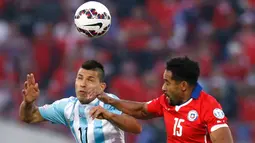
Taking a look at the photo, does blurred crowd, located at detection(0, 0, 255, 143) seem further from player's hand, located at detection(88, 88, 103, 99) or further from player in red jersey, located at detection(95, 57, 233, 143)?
player in red jersey, located at detection(95, 57, 233, 143)

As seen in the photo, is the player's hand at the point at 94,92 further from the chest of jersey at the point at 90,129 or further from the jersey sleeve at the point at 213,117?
the jersey sleeve at the point at 213,117

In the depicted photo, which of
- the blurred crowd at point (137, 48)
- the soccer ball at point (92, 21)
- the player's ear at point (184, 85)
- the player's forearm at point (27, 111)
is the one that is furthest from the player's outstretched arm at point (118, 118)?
the blurred crowd at point (137, 48)

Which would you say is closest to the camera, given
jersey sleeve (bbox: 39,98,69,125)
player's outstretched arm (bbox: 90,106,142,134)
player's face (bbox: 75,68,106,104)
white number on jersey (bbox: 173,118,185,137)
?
player's outstretched arm (bbox: 90,106,142,134)

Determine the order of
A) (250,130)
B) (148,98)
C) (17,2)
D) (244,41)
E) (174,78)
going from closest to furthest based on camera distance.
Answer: (174,78), (250,130), (148,98), (244,41), (17,2)

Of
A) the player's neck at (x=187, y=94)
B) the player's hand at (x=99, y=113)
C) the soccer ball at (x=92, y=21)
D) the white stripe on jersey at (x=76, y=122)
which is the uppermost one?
the soccer ball at (x=92, y=21)

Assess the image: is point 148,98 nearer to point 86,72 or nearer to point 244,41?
point 244,41

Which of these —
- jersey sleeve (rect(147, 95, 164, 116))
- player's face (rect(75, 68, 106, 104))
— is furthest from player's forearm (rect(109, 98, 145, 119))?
player's face (rect(75, 68, 106, 104))

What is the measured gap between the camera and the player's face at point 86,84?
779cm

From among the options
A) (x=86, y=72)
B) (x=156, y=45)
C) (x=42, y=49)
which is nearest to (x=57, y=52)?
(x=42, y=49)

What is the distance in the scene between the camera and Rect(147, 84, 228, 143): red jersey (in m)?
7.31

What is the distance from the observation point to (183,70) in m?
7.52

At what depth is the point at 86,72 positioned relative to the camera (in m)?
7.86

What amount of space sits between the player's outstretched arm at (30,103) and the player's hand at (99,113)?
76 cm

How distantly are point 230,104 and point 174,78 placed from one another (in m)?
4.43
